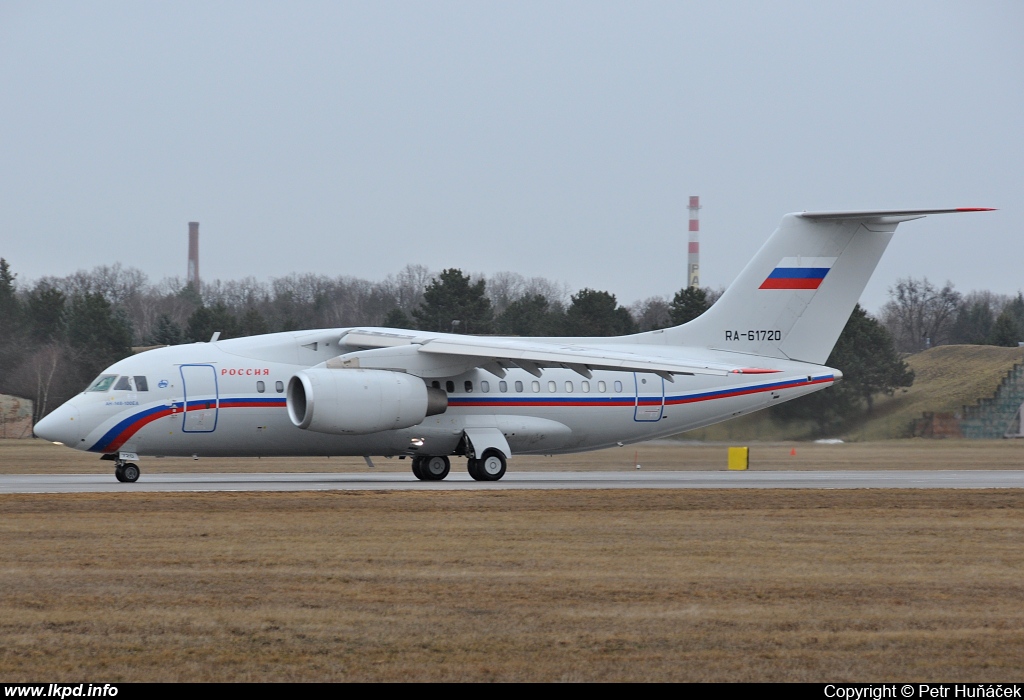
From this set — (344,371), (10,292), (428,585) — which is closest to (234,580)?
(428,585)

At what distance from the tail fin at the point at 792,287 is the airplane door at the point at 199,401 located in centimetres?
1008

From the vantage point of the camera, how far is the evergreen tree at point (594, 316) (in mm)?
62156

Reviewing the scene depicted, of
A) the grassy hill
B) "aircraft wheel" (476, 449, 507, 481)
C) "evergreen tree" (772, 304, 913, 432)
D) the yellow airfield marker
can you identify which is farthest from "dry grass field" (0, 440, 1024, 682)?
"evergreen tree" (772, 304, 913, 432)

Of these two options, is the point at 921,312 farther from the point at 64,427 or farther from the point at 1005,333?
the point at 64,427

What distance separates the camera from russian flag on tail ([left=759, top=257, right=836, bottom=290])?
93.9ft

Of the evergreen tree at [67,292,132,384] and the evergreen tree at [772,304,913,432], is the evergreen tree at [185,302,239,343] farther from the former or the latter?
the evergreen tree at [772,304,913,432]

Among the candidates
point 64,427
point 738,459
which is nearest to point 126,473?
point 64,427

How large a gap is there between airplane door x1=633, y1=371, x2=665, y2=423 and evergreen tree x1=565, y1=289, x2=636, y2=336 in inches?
1309

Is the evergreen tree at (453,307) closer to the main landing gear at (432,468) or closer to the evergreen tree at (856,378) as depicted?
the evergreen tree at (856,378)

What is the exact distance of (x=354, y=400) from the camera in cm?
2436

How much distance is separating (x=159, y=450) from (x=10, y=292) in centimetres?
5004

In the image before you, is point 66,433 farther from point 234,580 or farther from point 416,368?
point 234,580

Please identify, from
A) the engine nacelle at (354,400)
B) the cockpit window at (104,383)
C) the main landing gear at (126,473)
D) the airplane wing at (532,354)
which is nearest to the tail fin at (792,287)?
the airplane wing at (532,354)

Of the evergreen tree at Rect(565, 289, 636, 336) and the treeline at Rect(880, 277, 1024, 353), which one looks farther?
the treeline at Rect(880, 277, 1024, 353)
